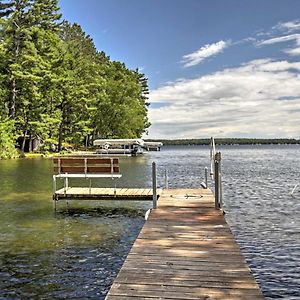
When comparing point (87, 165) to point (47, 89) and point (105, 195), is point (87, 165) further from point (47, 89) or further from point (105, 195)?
point (47, 89)

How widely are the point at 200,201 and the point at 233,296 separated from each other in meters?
8.26

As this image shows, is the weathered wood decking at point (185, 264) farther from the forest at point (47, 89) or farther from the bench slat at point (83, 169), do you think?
the forest at point (47, 89)

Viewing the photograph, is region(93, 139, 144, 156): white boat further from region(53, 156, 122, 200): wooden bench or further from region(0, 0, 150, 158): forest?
region(53, 156, 122, 200): wooden bench

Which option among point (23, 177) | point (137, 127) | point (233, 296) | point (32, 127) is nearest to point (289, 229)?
point (233, 296)

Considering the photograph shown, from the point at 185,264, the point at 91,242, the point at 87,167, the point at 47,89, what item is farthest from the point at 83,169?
the point at 47,89

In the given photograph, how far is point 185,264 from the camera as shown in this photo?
7.08 meters

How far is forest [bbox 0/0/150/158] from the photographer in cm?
5528

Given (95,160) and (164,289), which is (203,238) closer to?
(164,289)

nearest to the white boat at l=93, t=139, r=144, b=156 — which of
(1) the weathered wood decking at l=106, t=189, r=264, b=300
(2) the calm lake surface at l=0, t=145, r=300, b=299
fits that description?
(2) the calm lake surface at l=0, t=145, r=300, b=299

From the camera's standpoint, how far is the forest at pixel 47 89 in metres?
55.3

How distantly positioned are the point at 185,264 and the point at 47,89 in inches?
2209

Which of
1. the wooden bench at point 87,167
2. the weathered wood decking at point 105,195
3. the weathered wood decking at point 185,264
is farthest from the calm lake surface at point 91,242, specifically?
the wooden bench at point 87,167

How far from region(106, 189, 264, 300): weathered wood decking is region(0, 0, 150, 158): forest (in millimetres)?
43931

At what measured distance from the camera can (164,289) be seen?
588 centimetres
